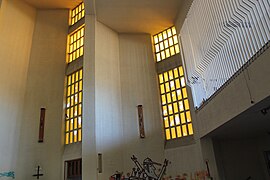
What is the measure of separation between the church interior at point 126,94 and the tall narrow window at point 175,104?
0.20 feet

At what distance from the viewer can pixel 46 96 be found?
15102 millimetres

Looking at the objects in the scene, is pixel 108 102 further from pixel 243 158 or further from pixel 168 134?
pixel 243 158

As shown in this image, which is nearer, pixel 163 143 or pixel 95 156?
pixel 95 156

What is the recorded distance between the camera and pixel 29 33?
16.5 metres

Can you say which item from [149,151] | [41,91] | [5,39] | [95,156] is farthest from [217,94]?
[5,39]

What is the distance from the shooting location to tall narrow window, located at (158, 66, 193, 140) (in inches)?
534

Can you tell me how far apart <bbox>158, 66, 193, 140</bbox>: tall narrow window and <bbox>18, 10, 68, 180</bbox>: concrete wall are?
594cm

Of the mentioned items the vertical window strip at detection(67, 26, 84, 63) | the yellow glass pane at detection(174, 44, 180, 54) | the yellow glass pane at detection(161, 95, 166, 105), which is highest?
the vertical window strip at detection(67, 26, 84, 63)

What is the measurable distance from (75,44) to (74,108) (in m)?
4.48

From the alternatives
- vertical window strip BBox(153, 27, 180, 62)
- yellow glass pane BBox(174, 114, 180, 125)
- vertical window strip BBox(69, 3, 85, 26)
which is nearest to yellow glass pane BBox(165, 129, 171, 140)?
yellow glass pane BBox(174, 114, 180, 125)

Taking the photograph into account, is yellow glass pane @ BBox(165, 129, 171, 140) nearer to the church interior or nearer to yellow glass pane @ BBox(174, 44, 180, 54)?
the church interior

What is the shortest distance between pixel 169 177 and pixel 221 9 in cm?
822

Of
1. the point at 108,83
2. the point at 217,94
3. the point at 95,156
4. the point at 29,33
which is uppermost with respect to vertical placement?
the point at 29,33

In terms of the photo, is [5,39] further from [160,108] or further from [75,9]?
[160,108]
